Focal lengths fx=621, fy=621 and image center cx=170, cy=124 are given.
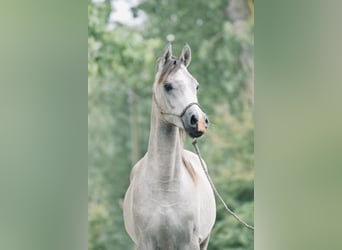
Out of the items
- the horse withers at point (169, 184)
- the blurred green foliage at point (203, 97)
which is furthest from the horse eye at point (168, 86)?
the blurred green foliage at point (203, 97)

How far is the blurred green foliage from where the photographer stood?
9.27 ft

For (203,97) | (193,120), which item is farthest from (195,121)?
(203,97)

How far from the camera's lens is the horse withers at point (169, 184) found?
1094 mm

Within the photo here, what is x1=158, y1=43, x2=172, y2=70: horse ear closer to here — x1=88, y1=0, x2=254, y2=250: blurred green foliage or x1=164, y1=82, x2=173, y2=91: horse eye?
x1=164, y1=82, x2=173, y2=91: horse eye

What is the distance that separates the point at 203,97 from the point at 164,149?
61.0 inches

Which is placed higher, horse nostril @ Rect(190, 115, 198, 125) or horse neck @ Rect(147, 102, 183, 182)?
horse nostril @ Rect(190, 115, 198, 125)

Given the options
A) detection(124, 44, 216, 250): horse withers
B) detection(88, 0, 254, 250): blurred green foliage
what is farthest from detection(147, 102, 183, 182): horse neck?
detection(88, 0, 254, 250): blurred green foliage

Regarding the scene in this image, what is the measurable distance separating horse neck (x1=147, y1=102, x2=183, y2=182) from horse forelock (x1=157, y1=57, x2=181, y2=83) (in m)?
0.06

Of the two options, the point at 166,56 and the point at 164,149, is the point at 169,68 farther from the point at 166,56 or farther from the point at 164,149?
the point at 164,149

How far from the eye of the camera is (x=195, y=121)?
1043 millimetres
